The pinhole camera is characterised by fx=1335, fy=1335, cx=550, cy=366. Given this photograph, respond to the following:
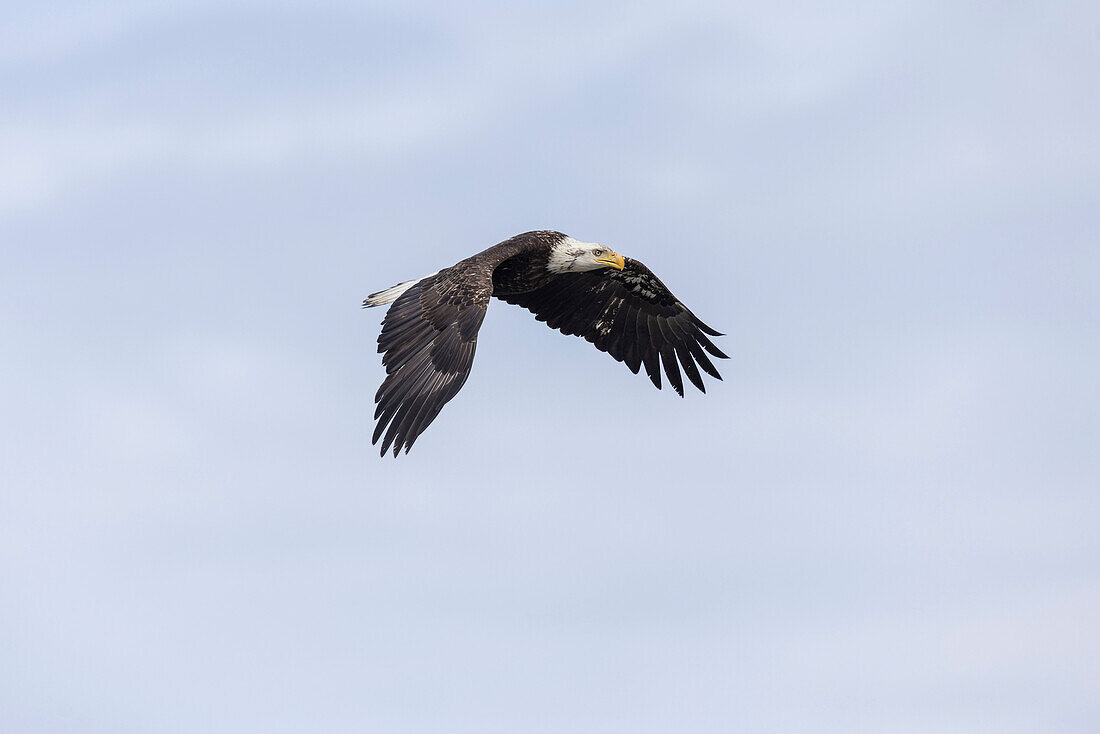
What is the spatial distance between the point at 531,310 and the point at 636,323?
1.41 m

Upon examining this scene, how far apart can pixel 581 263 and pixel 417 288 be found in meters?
2.36

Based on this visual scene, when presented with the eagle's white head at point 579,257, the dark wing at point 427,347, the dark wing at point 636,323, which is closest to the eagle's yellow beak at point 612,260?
the eagle's white head at point 579,257

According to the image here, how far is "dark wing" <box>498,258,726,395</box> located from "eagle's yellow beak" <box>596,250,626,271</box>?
98 centimetres

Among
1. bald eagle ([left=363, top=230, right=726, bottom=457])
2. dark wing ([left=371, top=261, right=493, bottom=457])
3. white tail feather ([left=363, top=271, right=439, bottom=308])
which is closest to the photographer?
dark wing ([left=371, top=261, right=493, bottom=457])

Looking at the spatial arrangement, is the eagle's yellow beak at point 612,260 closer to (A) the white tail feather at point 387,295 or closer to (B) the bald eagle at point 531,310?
(B) the bald eagle at point 531,310

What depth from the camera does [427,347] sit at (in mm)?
13070

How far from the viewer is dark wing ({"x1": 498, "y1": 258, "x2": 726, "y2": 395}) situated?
16.8 meters

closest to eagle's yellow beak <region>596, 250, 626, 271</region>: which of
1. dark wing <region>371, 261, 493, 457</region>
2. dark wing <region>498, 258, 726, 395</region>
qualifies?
dark wing <region>498, 258, 726, 395</region>

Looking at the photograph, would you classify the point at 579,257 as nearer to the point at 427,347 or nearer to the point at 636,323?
the point at 636,323

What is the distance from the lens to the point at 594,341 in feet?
56.1

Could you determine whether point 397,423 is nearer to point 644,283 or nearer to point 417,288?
point 417,288

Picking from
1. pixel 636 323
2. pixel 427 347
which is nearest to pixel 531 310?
pixel 636 323

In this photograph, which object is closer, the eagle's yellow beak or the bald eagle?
the bald eagle

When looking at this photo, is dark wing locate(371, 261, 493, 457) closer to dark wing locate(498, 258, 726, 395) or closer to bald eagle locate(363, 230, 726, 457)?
bald eagle locate(363, 230, 726, 457)
